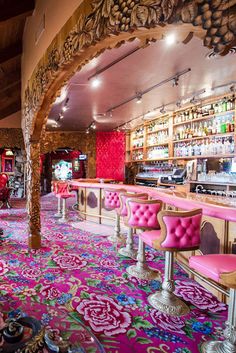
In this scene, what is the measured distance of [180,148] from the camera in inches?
278

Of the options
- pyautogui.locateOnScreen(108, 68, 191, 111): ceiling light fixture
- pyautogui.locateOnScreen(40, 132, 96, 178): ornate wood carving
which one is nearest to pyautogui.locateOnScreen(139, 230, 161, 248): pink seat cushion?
pyautogui.locateOnScreen(108, 68, 191, 111): ceiling light fixture

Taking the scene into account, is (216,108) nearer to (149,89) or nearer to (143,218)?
(149,89)

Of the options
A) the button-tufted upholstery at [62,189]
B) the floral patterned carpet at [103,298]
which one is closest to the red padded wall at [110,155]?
the button-tufted upholstery at [62,189]

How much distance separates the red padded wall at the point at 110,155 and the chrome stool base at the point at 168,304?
8435 millimetres

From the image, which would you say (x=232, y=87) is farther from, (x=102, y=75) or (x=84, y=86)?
(x=84, y=86)

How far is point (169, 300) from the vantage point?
2771mm

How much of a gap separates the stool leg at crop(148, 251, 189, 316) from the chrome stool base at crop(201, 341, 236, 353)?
19.6 inches

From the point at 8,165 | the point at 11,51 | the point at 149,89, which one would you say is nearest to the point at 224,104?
the point at 149,89

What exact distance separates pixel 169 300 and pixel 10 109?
10.1 metres

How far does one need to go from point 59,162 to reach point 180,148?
13.6 meters

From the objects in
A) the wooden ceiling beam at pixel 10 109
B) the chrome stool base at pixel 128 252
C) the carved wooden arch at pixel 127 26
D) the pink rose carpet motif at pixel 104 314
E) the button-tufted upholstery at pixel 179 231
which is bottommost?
the pink rose carpet motif at pixel 104 314

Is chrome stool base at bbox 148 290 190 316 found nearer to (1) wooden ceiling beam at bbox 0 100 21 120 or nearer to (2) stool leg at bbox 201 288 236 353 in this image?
(2) stool leg at bbox 201 288 236 353

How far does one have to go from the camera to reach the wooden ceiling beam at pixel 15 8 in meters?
4.27

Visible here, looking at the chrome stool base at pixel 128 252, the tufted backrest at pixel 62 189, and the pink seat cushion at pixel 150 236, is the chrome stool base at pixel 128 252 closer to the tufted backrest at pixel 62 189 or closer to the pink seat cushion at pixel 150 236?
the pink seat cushion at pixel 150 236
